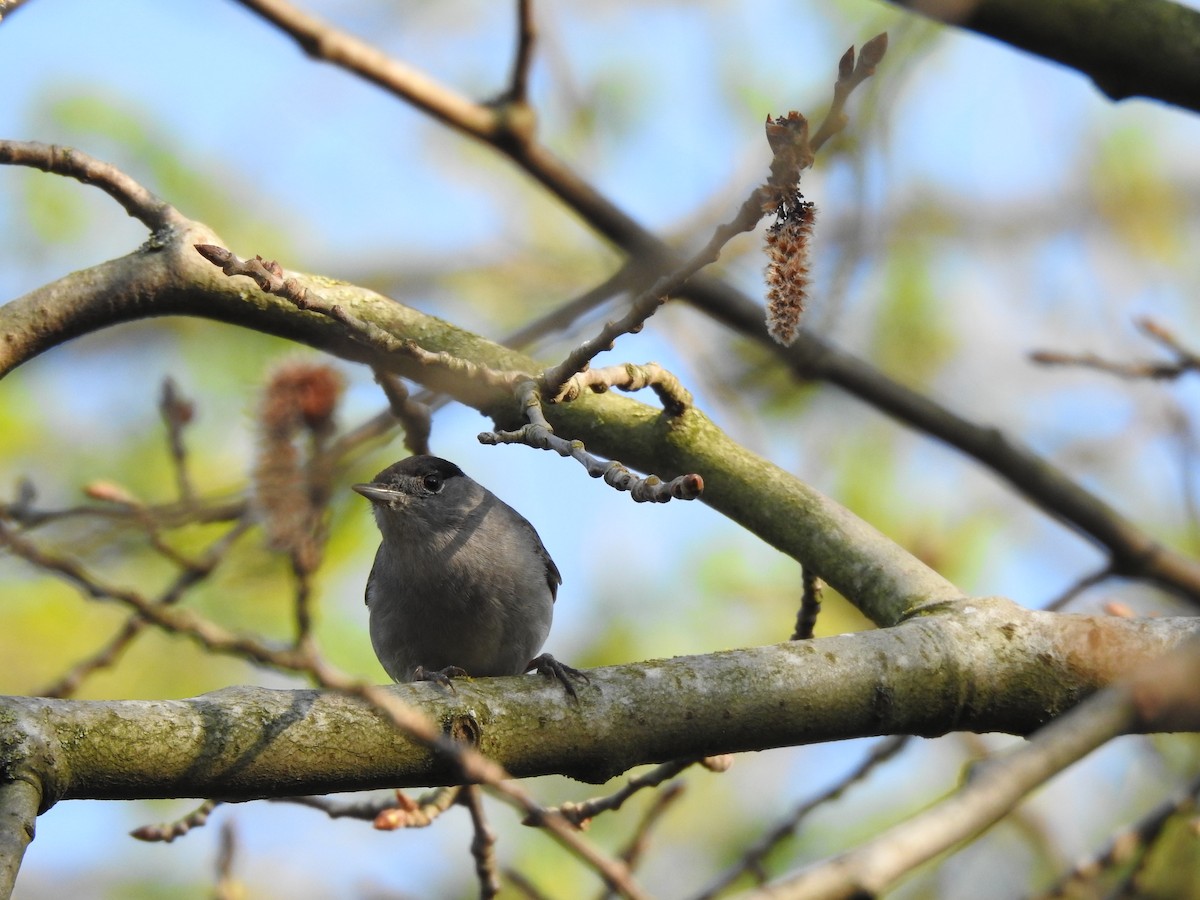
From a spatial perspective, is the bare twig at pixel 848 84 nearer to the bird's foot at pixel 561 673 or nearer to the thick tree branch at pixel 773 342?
the bird's foot at pixel 561 673

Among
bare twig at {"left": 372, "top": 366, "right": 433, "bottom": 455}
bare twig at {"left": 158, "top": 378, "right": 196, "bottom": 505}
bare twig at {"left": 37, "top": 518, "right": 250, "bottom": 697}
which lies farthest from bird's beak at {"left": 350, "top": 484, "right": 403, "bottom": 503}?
bare twig at {"left": 372, "top": 366, "right": 433, "bottom": 455}

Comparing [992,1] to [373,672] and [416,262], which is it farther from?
[416,262]

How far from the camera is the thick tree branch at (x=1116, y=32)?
3658mm

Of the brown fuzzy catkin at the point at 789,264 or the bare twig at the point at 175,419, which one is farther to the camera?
the bare twig at the point at 175,419

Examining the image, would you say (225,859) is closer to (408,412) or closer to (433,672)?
(433,672)

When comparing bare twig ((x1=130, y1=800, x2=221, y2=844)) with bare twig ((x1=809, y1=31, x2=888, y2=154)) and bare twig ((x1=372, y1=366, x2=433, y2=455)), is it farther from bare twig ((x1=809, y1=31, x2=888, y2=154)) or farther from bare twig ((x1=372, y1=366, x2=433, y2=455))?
bare twig ((x1=809, y1=31, x2=888, y2=154))

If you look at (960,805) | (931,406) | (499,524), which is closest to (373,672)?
(499,524)

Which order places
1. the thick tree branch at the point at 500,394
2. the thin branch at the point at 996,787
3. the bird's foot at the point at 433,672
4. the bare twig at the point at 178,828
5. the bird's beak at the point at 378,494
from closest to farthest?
the thin branch at the point at 996,787 → the thick tree branch at the point at 500,394 → the bare twig at the point at 178,828 → the bird's foot at the point at 433,672 → the bird's beak at the point at 378,494

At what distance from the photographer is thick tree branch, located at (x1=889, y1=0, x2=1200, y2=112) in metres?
3.66

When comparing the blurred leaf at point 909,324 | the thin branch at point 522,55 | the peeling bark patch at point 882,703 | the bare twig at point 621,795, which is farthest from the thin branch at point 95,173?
the blurred leaf at point 909,324

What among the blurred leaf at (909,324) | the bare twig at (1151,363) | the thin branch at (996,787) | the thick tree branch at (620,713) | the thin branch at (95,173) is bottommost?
the thin branch at (996,787)

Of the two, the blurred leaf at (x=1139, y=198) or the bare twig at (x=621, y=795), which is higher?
the blurred leaf at (x=1139, y=198)

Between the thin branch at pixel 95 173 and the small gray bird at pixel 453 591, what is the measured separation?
2.03 metres

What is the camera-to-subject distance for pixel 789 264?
3.14m
